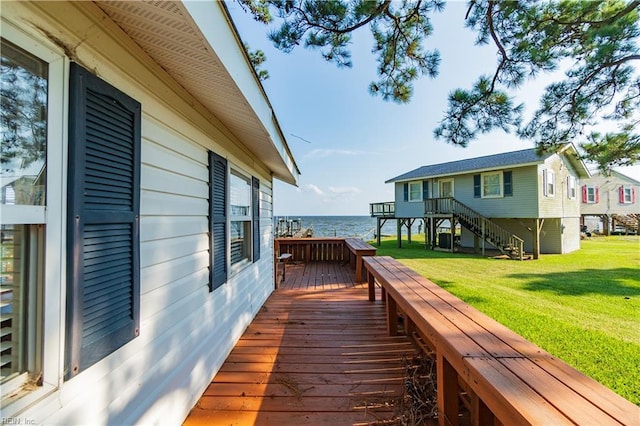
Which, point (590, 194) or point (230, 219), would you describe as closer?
point (230, 219)

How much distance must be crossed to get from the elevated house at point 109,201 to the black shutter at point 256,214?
1.75 m

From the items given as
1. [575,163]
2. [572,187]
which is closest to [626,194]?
[575,163]

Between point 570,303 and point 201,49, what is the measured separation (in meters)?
7.45

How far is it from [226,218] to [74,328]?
1925 millimetres

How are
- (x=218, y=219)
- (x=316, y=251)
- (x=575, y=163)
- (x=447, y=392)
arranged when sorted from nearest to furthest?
(x=447, y=392) < (x=218, y=219) < (x=316, y=251) < (x=575, y=163)

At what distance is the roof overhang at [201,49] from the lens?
3.89ft

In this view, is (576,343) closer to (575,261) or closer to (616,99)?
(616,99)

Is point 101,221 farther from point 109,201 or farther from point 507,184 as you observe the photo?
point 507,184

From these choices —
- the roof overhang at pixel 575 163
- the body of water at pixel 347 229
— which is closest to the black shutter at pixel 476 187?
the roof overhang at pixel 575 163

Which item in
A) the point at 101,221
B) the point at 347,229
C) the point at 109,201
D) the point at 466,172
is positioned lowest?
the point at 347,229

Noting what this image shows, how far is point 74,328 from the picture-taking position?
1.16 meters

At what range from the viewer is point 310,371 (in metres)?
2.65

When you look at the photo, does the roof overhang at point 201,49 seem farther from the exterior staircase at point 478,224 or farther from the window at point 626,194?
the window at point 626,194

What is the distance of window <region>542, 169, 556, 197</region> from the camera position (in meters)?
12.2
